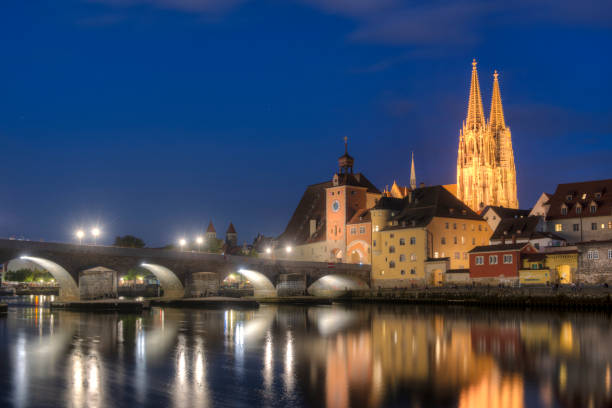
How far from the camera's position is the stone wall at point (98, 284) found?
61.1 m

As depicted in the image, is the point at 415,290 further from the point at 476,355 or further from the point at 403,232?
the point at 476,355

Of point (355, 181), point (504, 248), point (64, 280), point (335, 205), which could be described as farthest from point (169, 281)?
point (355, 181)

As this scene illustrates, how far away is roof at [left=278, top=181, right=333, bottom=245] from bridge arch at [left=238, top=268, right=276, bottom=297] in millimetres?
29205

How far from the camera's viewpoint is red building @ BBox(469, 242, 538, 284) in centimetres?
→ 7356

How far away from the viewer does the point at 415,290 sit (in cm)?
8419

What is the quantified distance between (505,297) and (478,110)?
8862 cm

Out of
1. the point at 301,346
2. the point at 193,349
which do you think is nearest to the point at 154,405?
the point at 193,349

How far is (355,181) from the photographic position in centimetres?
10875

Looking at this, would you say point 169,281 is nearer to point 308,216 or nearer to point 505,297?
point 505,297

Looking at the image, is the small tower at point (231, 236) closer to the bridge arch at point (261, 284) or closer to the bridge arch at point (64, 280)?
the bridge arch at point (261, 284)

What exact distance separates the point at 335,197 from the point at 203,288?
40.1 meters

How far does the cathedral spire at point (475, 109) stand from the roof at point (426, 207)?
181 ft

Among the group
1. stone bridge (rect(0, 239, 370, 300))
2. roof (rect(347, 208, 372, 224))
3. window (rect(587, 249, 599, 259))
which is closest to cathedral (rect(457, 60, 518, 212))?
roof (rect(347, 208, 372, 224))

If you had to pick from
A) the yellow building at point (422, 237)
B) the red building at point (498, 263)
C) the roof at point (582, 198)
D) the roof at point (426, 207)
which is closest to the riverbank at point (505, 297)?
the red building at point (498, 263)
